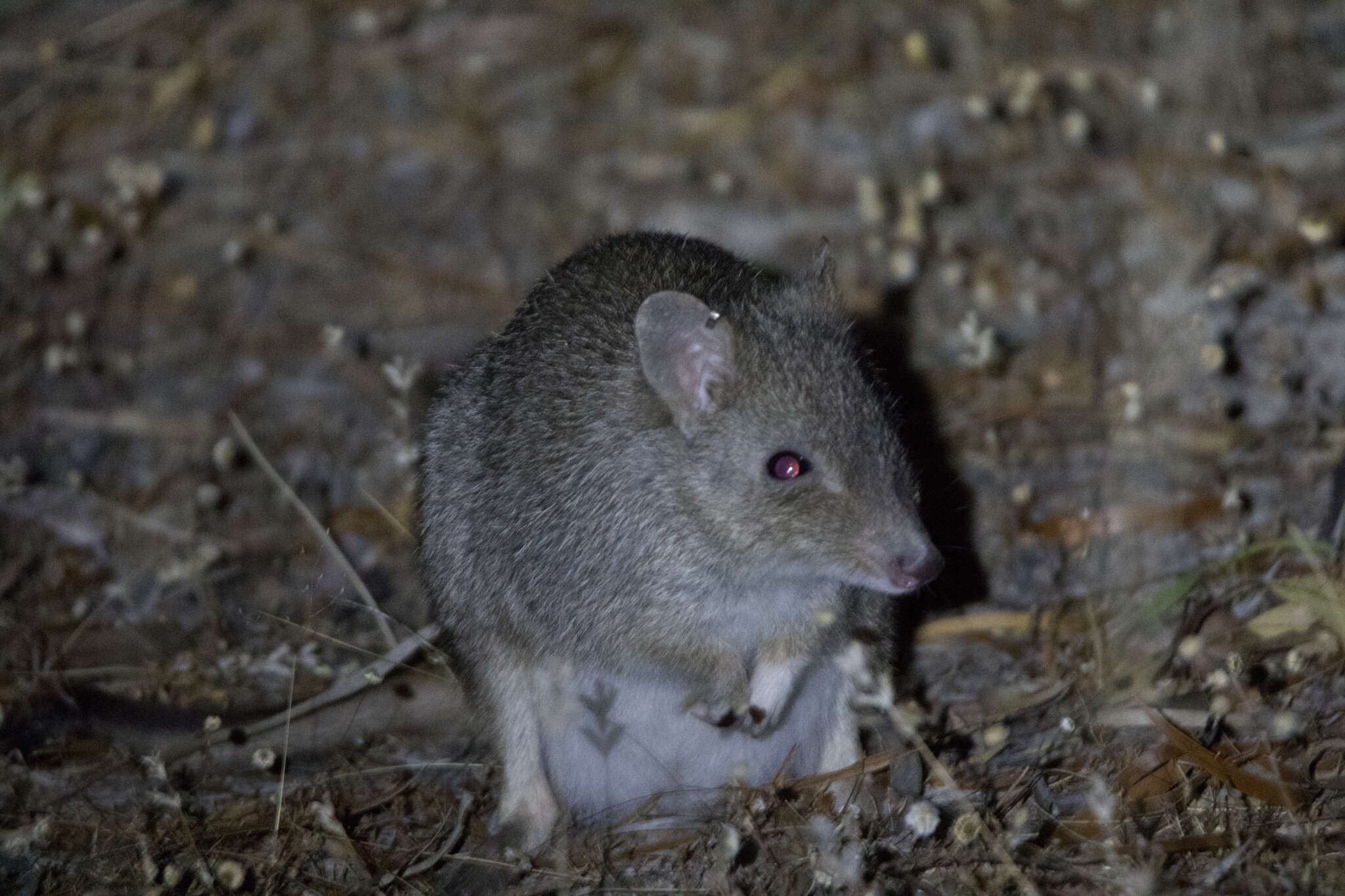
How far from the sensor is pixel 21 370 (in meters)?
6.50

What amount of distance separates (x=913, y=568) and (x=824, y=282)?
106cm

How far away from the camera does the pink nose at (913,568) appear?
369 cm

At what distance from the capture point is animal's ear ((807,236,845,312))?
4211 mm

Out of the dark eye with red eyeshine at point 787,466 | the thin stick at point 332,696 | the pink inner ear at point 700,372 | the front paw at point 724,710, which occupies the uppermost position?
the pink inner ear at point 700,372

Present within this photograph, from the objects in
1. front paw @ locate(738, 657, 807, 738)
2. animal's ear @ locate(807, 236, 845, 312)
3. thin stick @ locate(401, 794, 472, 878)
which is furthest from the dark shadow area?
thin stick @ locate(401, 794, 472, 878)

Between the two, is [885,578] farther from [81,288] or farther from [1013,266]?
[81,288]

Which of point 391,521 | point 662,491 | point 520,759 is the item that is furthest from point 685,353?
point 391,521

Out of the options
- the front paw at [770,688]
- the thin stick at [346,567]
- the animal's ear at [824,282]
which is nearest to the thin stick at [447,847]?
the thin stick at [346,567]

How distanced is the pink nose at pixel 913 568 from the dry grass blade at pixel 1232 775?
35.6 inches

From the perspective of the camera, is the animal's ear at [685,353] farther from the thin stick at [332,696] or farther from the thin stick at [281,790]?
the thin stick at [281,790]

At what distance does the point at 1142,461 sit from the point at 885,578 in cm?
210

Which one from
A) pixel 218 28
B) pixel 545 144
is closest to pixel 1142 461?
pixel 545 144

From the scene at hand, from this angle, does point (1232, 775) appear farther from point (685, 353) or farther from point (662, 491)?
point (685, 353)

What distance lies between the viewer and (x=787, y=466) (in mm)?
3775
